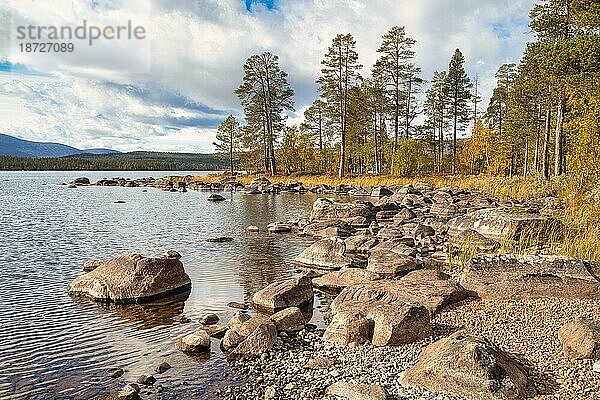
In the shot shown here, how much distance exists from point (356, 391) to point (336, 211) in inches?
837

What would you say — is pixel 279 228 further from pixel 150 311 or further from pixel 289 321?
pixel 289 321

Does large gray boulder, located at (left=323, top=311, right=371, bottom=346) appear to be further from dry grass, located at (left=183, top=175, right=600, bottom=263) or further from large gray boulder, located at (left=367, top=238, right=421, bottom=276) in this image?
dry grass, located at (left=183, top=175, right=600, bottom=263)

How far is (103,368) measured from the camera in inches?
337

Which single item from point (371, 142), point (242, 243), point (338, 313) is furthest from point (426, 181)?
point (338, 313)

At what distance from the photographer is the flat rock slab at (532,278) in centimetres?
1078

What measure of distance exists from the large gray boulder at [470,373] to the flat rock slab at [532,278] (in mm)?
3895

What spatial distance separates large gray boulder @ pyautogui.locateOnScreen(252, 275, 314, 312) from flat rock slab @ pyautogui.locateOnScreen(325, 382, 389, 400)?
468 centimetres

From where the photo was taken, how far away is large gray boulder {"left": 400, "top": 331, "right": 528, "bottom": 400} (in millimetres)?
6715

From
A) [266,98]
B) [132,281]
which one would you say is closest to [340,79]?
[266,98]

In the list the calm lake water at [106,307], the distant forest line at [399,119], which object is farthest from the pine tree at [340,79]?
the calm lake water at [106,307]

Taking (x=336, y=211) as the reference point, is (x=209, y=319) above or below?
below

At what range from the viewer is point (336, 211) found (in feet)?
92.0

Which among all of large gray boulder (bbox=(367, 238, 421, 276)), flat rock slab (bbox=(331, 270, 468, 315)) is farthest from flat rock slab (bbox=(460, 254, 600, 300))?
large gray boulder (bbox=(367, 238, 421, 276))

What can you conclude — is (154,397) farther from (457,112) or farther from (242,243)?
(457,112)
